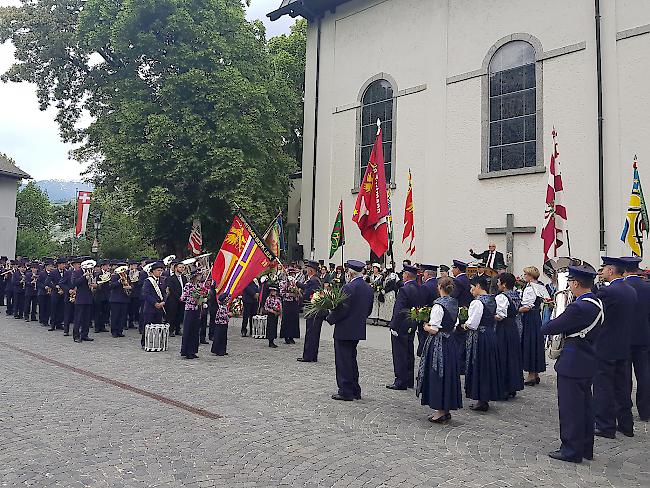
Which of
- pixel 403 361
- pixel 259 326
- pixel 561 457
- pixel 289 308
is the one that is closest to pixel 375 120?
pixel 259 326

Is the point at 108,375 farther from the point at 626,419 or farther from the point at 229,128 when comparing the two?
the point at 229,128

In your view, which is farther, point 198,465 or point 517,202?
point 517,202

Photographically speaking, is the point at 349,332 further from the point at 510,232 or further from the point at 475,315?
the point at 510,232

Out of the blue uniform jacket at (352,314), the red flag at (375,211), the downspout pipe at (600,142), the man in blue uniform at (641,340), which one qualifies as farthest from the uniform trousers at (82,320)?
the downspout pipe at (600,142)

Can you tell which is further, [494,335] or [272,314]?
[272,314]

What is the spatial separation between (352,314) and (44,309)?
38.4 ft

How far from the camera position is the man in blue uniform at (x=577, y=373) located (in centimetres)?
594

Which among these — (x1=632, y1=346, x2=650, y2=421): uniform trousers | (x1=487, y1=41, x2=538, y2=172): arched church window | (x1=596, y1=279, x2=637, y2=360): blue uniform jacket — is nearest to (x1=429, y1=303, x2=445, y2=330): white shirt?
(x1=596, y1=279, x2=637, y2=360): blue uniform jacket

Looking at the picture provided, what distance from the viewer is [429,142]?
65.4 ft

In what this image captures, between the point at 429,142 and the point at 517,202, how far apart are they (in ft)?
12.7

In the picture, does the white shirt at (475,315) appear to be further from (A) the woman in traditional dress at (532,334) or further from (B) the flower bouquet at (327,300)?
(A) the woman in traditional dress at (532,334)

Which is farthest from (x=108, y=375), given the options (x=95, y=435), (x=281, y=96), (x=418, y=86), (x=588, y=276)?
(x=281, y=96)

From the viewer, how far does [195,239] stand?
22.1 metres

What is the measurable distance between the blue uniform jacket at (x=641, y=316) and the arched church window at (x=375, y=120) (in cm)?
1360
